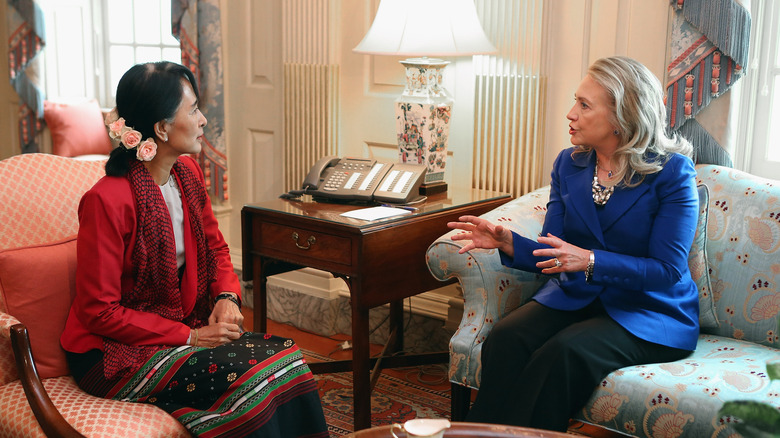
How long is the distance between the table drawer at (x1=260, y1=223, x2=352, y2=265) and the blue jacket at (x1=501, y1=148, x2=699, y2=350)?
20.3 inches

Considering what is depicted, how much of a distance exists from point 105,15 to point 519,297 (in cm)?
328

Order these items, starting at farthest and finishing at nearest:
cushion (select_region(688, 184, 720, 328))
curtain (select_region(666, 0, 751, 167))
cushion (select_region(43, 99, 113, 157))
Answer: cushion (select_region(43, 99, 113, 157)), curtain (select_region(666, 0, 751, 167)), cushion (select_region(688, 184, 720, 328))

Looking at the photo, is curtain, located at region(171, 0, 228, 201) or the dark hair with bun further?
curtain, located at region(171, 0, 228, 201)

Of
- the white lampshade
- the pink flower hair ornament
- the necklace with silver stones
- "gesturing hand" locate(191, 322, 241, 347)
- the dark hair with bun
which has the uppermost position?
the white lampshade

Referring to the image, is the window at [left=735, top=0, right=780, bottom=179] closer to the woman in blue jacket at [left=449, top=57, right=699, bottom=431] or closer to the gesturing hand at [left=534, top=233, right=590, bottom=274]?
the woman in blue jacket at [left=449, top=57, right=699, bottom=431]

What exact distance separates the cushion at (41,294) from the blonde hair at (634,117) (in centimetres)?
141

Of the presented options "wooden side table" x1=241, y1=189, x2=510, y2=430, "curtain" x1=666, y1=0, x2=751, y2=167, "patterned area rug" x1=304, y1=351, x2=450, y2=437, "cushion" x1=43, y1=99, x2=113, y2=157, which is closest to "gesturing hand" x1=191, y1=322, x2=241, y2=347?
"wooden side table" x1=241, y1=189, x2=510, y2=430

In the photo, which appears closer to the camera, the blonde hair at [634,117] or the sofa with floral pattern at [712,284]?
the sofa with floral pattern at [712,284]

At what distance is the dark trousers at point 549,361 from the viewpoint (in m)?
1.86

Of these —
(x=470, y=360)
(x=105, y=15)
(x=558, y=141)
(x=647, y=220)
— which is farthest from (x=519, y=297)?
(x=105, y=15)

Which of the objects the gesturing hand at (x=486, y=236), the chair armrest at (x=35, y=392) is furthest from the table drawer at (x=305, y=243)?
the chair armrest at (x=35, y=392)

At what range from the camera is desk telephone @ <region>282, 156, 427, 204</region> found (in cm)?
256

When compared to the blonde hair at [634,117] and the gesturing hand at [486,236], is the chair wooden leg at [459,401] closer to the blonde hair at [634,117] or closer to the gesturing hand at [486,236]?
the gesturing hand at [486,236]

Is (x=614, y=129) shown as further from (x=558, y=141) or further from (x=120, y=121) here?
(x=120, y=121)
